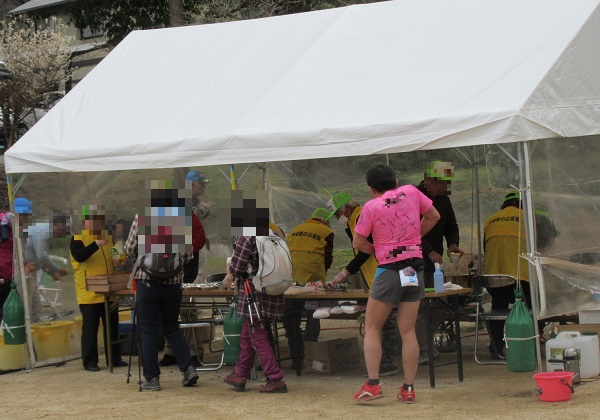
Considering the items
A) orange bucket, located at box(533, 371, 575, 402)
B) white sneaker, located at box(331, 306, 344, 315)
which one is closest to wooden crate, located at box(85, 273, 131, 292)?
white sneaker, located at box(331, 306, 344, 315)

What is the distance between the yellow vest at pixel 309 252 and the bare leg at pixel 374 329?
2.48 m

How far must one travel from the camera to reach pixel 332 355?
26.5 feet

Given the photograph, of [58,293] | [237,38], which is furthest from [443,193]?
[58,293]

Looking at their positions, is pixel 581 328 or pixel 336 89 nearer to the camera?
pixel 581 328

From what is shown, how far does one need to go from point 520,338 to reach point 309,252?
2790mm

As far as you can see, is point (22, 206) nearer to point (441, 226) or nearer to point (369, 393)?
point (441, 226)

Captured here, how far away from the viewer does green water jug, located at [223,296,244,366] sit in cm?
771

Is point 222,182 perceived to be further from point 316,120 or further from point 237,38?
point 316,120

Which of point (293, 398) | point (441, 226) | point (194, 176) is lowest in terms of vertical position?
point (293, 398)

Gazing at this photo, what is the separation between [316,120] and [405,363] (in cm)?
197

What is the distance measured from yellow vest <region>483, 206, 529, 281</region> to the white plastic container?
1.24 m

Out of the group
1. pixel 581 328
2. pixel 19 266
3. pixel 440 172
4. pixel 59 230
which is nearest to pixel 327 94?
pixel 440 172

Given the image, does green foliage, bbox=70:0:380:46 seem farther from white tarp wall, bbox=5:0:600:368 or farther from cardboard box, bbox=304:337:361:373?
cardboard box, bbox=304:337:361:373

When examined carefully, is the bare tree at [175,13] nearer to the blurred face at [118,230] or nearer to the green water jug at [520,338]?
the blurred face at [118,230]
